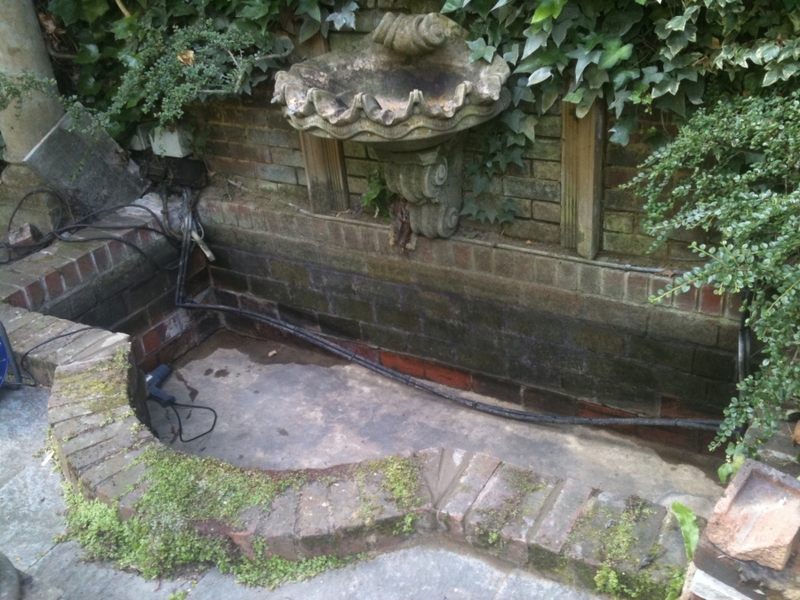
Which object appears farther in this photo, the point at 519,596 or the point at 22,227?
the point at 22,227

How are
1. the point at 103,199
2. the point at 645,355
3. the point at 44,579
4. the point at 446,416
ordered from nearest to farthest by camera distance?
the point at 44,579 → the point at 645,355 → the point at 446,416 → the point at 103,199

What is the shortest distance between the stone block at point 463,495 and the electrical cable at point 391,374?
1.55 meters

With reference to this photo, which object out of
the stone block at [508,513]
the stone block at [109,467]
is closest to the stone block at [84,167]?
the stone block at [109,467]

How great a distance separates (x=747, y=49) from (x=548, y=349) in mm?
1686

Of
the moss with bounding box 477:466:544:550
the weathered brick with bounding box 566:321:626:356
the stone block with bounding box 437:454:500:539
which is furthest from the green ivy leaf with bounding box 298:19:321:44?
the moss with bounding box 477:466:544:550

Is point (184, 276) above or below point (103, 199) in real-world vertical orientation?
below

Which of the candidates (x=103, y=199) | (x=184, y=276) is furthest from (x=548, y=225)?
(x=103, y=199)

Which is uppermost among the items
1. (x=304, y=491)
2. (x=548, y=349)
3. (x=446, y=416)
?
(x=304, y=491)

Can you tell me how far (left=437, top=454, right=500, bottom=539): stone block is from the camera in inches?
86.5

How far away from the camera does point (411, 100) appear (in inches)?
114

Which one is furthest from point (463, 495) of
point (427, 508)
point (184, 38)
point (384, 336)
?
point (184, 38)

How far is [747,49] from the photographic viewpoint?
2.64m

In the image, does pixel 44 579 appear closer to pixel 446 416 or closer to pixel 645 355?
pixel 446 416

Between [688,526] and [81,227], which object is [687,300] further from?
[81,227]
